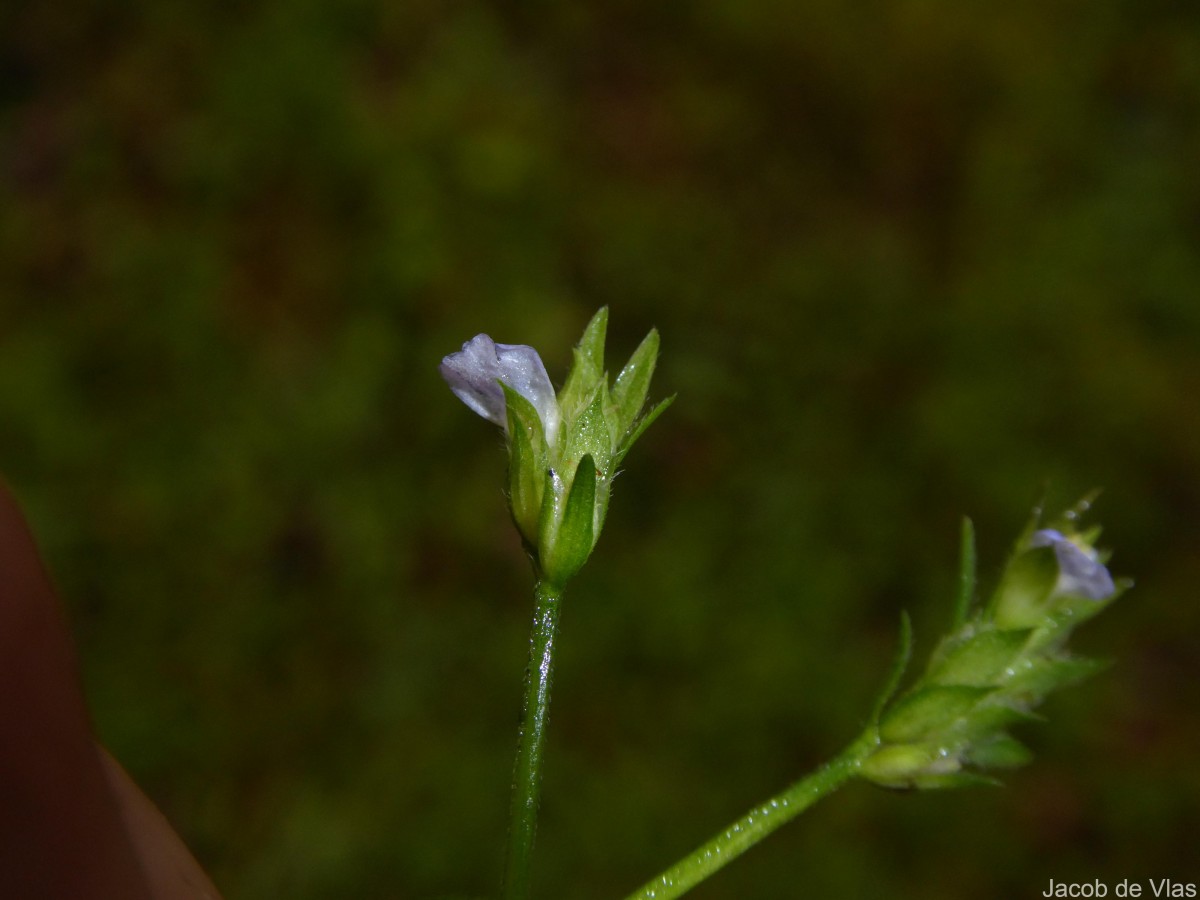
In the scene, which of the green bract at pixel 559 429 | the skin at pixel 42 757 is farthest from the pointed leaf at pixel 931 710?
the skin at pixel 42 757

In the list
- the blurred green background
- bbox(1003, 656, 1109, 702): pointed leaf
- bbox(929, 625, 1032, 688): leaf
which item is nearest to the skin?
bbox(929, 625, 1032, 688): leaf

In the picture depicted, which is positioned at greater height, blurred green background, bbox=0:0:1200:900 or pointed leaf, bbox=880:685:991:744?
blurred green background, bbox=0:0:1200:900

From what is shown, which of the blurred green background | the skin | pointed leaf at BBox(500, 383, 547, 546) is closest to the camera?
the skin

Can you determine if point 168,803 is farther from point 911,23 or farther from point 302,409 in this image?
point 911,23

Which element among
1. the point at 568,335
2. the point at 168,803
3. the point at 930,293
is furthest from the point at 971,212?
the point at 168,803

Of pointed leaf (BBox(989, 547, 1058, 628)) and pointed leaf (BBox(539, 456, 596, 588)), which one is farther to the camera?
pointed leaf (BBox(989, 547, 1058, 628))

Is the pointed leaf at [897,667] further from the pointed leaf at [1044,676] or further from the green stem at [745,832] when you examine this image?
the pointed leaf at [1044,676]

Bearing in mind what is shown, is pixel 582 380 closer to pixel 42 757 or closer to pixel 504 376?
pixel 504 376

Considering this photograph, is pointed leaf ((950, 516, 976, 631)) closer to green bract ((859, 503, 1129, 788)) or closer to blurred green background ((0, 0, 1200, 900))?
green bract ((859, 503, 1129, 788))
